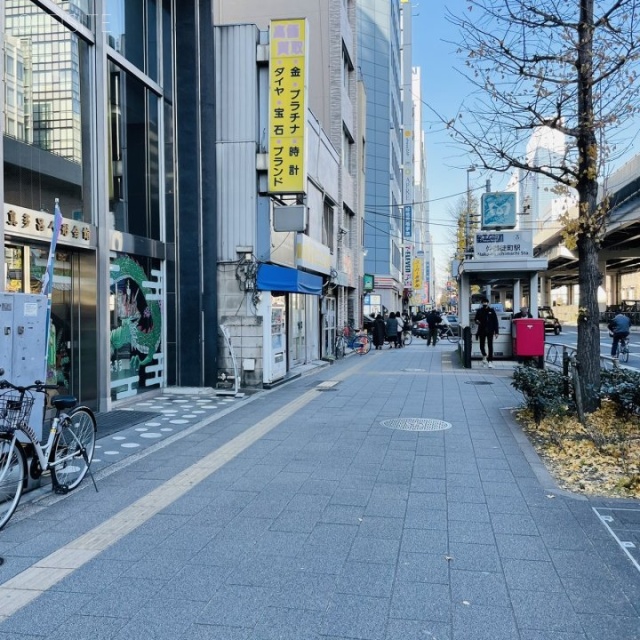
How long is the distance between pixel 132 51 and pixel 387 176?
40252 millimetres

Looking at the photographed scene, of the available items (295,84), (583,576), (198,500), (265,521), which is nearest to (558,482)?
(583,576)

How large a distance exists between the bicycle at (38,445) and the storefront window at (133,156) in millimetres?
5338

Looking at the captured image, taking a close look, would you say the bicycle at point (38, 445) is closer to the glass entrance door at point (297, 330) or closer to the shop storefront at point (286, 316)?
the shop storefront at point (286, 316)

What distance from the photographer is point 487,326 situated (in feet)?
53.4

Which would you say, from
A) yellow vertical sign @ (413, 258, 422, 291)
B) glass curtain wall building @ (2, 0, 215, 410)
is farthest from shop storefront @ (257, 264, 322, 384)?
yellow vertical sign @ (413, 258, 422, 291)

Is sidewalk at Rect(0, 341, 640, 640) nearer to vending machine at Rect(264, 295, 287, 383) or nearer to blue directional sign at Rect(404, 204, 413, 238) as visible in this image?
vending machine at Rect(264, 295, 287, 383)

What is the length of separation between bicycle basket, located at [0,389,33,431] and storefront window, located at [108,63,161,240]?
5.85 meters

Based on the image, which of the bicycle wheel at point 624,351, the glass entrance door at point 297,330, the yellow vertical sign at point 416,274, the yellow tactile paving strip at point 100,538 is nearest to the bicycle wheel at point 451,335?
the bicycle wheel at point 624,351

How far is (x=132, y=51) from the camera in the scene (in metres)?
10.9

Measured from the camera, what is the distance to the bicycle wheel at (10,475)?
4.44 metres

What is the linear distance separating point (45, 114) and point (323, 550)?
743 centimetres

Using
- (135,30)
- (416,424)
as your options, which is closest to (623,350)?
(416,424)

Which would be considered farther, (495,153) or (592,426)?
(495,153)

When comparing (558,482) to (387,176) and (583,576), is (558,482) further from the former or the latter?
(387,176)
